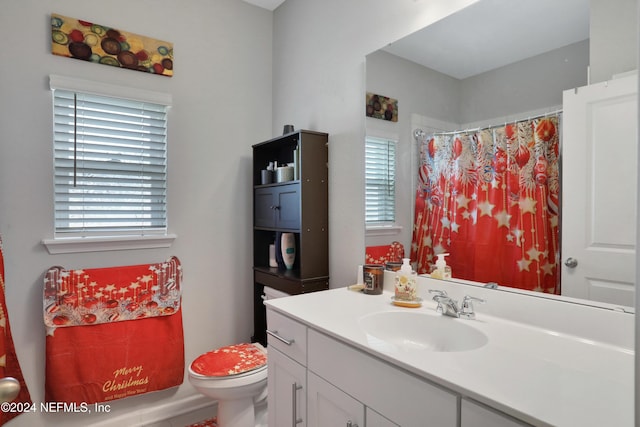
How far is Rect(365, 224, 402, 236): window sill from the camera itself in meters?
1.66

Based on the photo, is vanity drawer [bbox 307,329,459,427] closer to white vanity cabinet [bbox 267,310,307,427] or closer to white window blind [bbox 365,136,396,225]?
white vanity cabinet [bbox 267,310,307,427]

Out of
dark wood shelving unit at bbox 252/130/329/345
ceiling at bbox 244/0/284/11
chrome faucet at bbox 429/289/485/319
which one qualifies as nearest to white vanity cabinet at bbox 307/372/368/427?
chrome faucet at bbox 429/289/485/319

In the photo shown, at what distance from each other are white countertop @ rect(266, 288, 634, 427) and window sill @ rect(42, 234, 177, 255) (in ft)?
4.04

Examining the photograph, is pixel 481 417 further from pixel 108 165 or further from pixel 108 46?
pixel 108 46

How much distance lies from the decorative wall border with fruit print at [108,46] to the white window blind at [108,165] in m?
0.20

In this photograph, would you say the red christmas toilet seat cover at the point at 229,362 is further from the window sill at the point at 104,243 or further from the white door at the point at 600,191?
the white door at the point at 600,191

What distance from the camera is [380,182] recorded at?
1719mm

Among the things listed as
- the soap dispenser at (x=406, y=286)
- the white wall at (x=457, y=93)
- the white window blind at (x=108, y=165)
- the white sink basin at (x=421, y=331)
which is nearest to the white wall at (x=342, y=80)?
the white wall at (x=457, y=93)

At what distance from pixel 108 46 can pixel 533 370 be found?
94.6 inches

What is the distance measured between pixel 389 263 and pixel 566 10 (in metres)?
1.14

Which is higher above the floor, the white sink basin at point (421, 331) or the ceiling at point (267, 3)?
the ceiling at point (267, 3)

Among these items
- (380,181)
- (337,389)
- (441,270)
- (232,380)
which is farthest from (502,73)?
(232,380)

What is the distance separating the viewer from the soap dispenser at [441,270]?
4.78ft

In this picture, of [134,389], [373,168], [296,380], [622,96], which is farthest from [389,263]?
[134,389]
